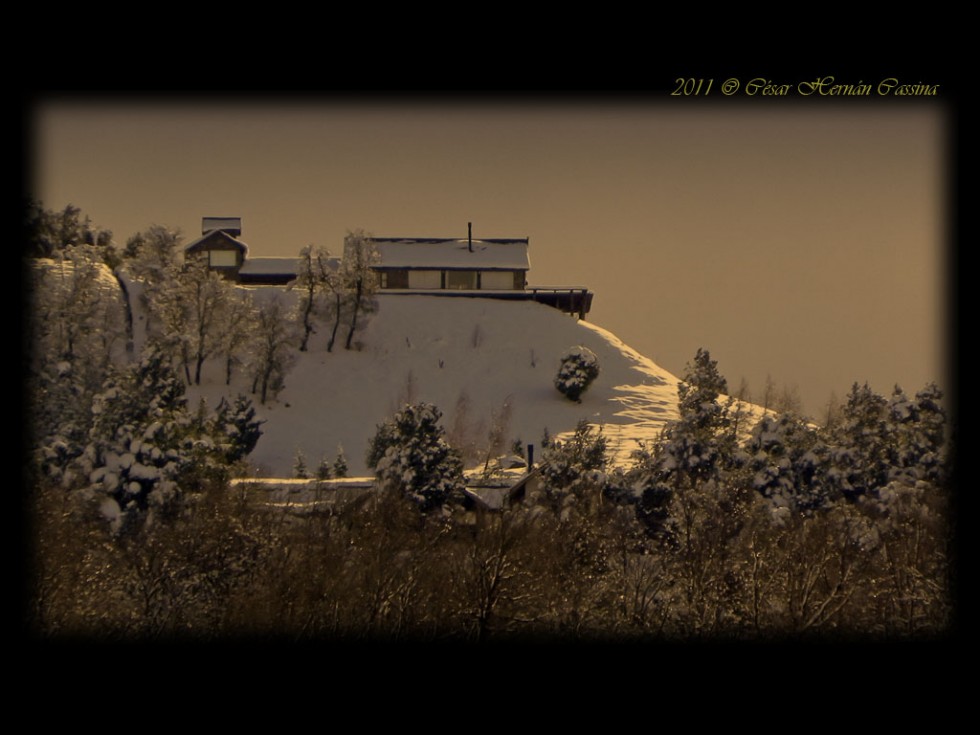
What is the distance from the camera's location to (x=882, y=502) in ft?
83.0

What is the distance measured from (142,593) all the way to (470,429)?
31.9m

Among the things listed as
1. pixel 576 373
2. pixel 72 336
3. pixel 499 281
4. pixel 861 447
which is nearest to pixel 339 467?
pixel 72 336

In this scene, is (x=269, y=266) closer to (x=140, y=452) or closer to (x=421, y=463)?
(x=421, y=463)

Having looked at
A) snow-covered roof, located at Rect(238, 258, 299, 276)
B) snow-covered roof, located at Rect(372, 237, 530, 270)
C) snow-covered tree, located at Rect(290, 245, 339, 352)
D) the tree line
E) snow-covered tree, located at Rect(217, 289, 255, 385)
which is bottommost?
the tree line

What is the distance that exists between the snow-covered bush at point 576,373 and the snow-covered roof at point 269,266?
1952cm

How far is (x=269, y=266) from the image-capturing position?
61.9 metres

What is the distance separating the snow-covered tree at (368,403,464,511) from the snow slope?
36.0ft

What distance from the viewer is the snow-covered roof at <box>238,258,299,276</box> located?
201 ft

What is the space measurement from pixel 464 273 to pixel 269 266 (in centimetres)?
1136

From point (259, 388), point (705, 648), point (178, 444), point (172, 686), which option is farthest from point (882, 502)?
point (259, 388)

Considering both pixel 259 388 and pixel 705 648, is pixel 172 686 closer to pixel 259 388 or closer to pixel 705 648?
pixel 705 648

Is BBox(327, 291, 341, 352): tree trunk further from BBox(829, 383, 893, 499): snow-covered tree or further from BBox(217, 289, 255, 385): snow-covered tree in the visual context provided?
BBox(829, 383, 893, 499): snow-covered tree

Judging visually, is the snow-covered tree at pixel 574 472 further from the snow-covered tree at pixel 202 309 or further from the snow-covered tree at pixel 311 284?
the snow-covered tree at pixel 311 284

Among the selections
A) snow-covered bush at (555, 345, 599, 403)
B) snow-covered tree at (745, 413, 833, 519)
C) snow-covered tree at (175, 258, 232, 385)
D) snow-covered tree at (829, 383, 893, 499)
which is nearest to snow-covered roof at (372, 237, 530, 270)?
snow-covered tree at (175, 258, 232, 385)
